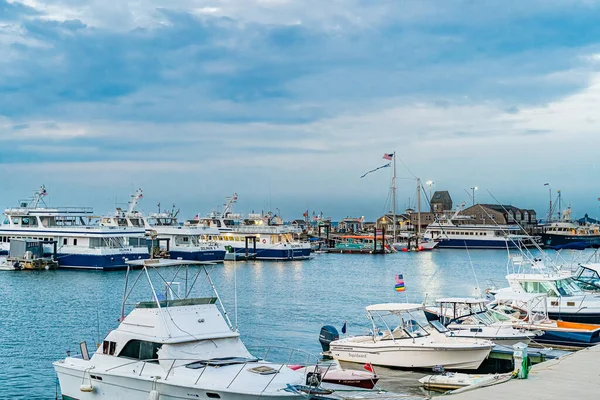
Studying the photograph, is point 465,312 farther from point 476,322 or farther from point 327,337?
point 327,337

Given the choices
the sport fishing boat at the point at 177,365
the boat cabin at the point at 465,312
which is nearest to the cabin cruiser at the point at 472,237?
the boat cabin at the point at 465,312

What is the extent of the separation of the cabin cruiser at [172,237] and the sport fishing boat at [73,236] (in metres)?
3.45

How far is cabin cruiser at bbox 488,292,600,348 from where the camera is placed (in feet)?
Result: 90.8

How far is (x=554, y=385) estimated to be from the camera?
645 inches

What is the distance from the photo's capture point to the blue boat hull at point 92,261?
2899 inches

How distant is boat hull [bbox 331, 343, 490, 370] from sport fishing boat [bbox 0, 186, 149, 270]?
51.2 metres

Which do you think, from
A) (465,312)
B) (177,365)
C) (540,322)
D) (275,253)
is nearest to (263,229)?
(275,253)

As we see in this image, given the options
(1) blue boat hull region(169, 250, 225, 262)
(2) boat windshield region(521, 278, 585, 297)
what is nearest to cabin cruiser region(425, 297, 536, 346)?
(2) boat windshield region(521, 278, 585, 297)

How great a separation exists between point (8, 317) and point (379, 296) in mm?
26965

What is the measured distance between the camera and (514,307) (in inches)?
1272

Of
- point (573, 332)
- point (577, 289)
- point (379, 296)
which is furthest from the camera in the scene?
point (379, 296)

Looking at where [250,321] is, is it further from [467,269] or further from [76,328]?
[467,269]

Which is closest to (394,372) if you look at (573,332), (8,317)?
(573,332)

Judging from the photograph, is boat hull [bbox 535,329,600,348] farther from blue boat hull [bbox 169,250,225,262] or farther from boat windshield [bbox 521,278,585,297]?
blue boat hull [bbox 169,250,225,262]
